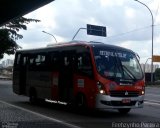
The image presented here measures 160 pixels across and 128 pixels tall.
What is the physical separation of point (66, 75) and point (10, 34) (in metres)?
53.7

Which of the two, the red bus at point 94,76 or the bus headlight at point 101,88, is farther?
the red bus at point 94,76

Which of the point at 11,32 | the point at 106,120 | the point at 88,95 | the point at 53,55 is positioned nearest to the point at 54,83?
the point at 53,55

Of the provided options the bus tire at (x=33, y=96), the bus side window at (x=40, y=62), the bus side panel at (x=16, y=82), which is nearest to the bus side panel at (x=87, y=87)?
the bus side window at (x=40, y=62)

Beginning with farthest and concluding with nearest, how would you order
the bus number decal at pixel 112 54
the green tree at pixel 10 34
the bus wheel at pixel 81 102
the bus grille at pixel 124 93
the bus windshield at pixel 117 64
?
the green tree at pixel 10 34, the bus number decal at pixel 112 54, the bus wheel at pixel 81 102, the bus windshield at pixel 117 64, the bus grille at pixel 124 93

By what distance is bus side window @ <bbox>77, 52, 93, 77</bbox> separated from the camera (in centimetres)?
1739

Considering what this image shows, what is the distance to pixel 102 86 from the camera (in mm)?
16828

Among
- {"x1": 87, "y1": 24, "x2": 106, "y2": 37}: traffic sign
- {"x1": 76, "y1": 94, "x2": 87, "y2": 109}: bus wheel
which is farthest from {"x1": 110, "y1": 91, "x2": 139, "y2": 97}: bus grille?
{"x1": 87, "y1": 24, "x2": 106, "y2": 37}: traffic sign

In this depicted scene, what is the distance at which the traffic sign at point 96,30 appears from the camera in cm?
5725

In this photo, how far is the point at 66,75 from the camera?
19.1 metres

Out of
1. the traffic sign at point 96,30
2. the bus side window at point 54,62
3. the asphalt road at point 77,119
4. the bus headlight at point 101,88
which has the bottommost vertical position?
the asphalt road at point 77,119

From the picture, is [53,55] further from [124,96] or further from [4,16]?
[124,96]

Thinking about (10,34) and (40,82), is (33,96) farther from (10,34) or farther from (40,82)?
(10,34)

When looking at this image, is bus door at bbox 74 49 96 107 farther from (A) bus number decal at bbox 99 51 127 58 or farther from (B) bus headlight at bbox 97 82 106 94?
(A) bus number decal at bbox 99 51 127 58

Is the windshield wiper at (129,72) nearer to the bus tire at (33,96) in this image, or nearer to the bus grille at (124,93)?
the bus grille at (124,93)
